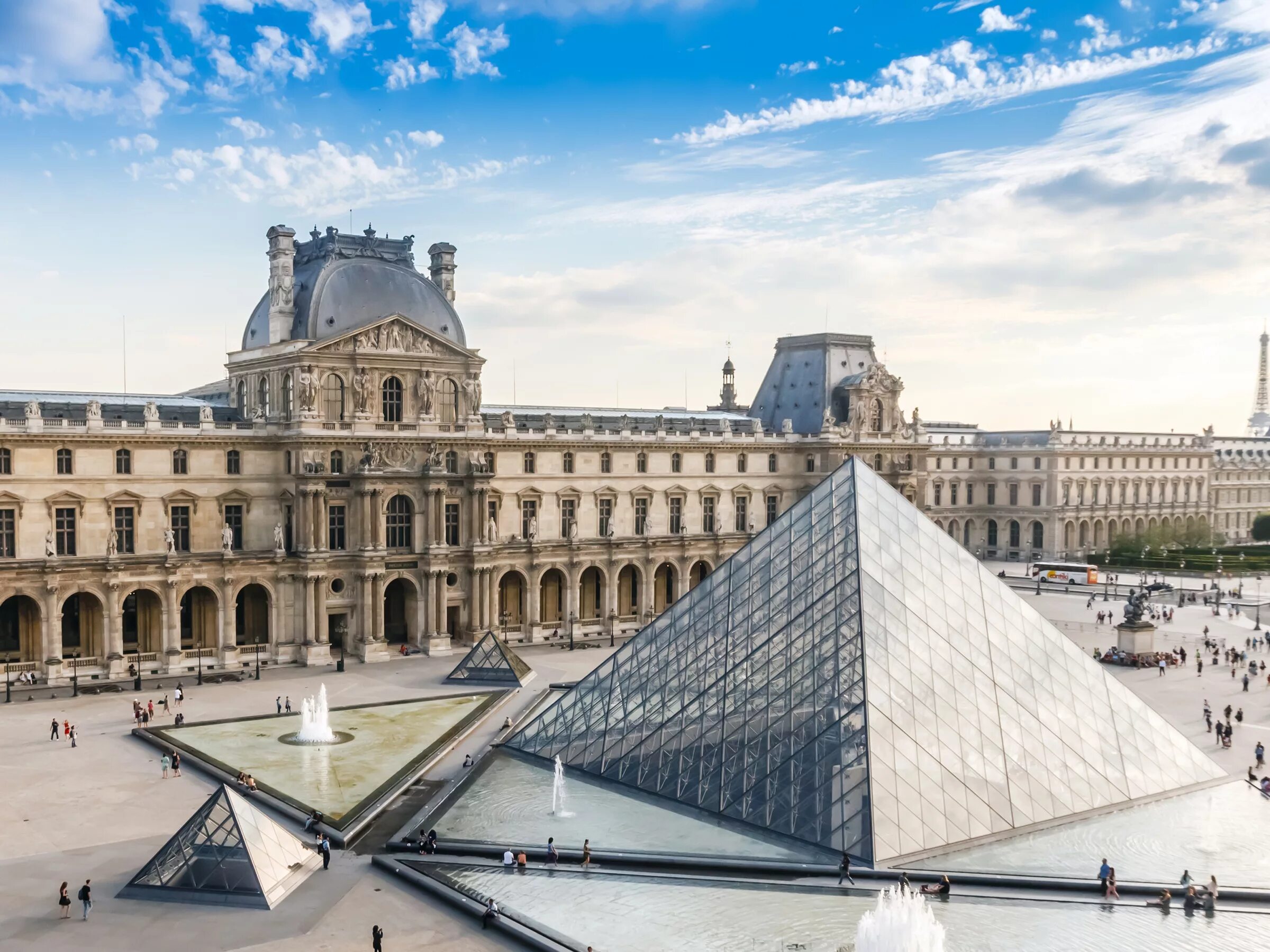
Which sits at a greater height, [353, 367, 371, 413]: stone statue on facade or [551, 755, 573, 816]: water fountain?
[353, 367, 371, 413]: stone statue on facade

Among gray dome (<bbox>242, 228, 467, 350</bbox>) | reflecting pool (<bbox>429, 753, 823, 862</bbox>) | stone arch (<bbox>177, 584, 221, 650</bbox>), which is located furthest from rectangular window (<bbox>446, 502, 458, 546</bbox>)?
reflecting pool (<bbox>429, 753, 823, 862</bbox>)

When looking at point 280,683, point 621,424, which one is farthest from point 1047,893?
point 621,424

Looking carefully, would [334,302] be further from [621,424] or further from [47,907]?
[47,907]

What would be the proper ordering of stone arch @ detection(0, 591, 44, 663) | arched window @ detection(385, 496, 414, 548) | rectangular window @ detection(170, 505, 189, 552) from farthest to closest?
1. arched window @ detection(385, 496, 414, 548)
2. rectangular window @ detection(170, 505, 189, 552)
3. stone arch @ detection(0, 591, 44, 663)

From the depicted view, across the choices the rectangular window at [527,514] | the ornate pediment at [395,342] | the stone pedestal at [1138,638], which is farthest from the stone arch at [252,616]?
the stone pedestal at [1138,638]

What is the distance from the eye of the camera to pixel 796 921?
23594mm

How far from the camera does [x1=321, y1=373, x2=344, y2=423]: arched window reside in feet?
173

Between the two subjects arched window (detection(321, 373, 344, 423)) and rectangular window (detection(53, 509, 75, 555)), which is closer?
rectangular window (detection(53, 509, 75, 555))

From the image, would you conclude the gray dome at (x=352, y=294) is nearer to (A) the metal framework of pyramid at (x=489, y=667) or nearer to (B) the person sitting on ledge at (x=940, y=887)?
(A) the metal framework of pyramid at (x=489, y=667)

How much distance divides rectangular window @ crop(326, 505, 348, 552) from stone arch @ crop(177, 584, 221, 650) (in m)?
5.39

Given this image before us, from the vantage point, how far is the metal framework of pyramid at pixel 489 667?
4825cm

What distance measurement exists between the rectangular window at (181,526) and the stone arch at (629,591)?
73.1 feet

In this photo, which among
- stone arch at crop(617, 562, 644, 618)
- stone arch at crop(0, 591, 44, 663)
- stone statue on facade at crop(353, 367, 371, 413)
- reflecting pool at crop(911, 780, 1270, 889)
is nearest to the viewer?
reflecting pool at crop(911, 780, 1270, 889)

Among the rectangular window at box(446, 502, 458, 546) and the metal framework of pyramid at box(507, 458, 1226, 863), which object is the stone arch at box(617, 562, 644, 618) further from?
the metal framework of pyramid at box(507, 458, 1226, 863)
